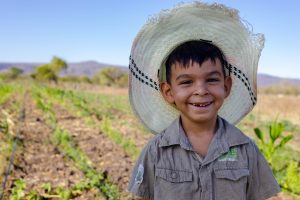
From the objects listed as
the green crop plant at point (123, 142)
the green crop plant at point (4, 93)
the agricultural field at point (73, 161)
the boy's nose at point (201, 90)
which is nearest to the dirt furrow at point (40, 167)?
the agricultural field at point (73, 161)

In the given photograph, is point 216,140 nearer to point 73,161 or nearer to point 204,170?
point 204,170

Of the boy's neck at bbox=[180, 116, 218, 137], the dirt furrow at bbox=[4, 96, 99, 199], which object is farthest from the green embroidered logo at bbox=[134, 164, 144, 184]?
the dirt furrow at bbox=[4, 96, 99, 199]

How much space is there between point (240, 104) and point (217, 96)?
0.40 metres

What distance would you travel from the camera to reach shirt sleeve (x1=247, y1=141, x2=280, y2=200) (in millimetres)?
1746

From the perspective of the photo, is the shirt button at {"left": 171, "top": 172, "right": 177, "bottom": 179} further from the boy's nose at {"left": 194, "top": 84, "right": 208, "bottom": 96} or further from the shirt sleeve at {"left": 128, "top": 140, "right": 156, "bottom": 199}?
the boy's nose at {"left": 194, "top": 84, "right": 208, "bottom": 96}

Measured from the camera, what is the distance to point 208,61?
1687 millimetres

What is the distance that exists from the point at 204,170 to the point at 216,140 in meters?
0.15

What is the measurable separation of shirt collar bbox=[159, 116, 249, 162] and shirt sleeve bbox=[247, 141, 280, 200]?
78 millimetres

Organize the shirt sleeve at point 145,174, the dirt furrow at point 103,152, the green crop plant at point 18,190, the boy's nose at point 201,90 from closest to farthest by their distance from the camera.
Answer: the boy's nose at point 201,90, the shirt sleeve at point 145,174, the green crop plant at point 18,190, the dirt furrow at point 103,152

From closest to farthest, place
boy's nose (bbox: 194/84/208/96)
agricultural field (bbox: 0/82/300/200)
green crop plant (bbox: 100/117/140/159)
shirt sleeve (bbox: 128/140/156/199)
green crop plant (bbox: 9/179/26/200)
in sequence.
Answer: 1. boy's nose (bbox: 194/84/208/96)
2. shirt sleeve (bbox: 128/140/156/199)
3. green crop plant (bbox: 9/179/26/200)
4. agricultural field (bbox: 0/82/300/200)
5. green crop plant (bbox: 100/117/140/159)

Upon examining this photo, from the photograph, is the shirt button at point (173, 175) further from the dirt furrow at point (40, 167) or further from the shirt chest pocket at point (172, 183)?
the dirt furrow at point (40, 167)

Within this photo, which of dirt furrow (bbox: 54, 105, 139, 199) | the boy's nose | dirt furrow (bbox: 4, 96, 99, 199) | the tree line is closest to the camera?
the boy's nose

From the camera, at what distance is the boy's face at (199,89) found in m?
1.67

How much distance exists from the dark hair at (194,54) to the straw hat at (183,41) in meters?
0.04
